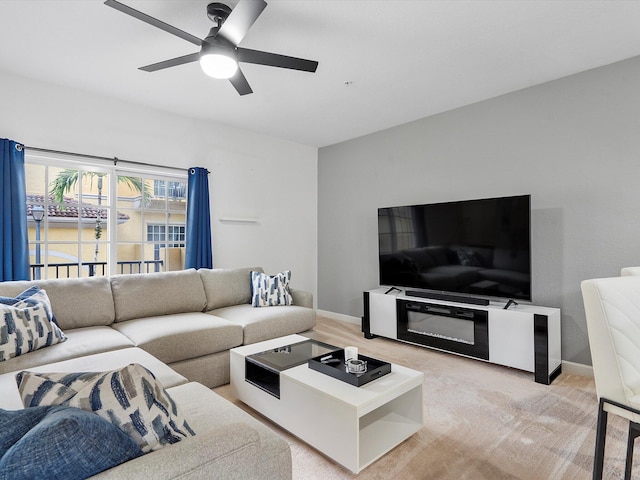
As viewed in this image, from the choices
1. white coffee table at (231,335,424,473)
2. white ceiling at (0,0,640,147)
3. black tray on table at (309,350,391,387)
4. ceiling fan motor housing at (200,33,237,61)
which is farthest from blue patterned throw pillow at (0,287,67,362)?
ceiling fan motor housing at (200,33,237,61)

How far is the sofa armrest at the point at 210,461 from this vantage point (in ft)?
2.44

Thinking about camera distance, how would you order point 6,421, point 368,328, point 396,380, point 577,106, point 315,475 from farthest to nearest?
point 368,328 < point 577,106 < point 396,380 < point 315,475 < point 6,421

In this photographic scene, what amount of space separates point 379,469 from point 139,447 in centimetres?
136

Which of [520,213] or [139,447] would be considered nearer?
[139,447]

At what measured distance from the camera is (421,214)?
12.4 ft

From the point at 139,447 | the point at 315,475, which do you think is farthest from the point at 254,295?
the point at 139,447

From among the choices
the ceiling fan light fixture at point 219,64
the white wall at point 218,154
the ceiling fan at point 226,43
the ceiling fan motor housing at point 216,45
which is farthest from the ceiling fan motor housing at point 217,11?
the white wall at point 218,154

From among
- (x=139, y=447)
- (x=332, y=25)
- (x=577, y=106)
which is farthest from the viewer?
(x=577, y=106)

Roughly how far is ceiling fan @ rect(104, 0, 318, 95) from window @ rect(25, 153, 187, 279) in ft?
5.93

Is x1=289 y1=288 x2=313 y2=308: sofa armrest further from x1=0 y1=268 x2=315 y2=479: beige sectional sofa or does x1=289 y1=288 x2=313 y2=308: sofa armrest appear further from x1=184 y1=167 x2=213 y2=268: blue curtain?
x1=184 y1=167 x2=213 y2=268: blue curtain

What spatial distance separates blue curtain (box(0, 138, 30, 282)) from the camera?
9.56 feet

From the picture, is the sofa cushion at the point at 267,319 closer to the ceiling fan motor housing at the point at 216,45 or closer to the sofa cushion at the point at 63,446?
the ceiling fan motor housing at the point at 216,45

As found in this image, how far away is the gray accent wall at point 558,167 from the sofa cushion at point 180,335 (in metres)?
2.58

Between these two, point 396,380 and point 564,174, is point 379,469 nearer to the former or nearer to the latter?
point 396,380
